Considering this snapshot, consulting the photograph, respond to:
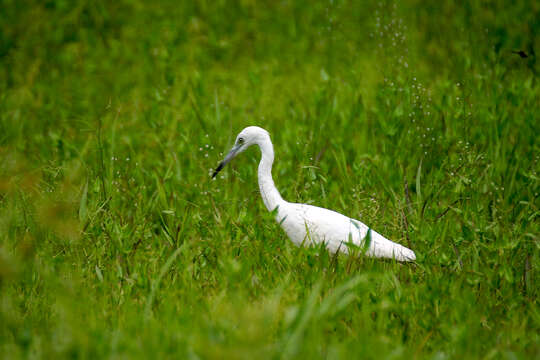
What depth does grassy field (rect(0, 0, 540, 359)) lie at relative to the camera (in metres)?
3.02

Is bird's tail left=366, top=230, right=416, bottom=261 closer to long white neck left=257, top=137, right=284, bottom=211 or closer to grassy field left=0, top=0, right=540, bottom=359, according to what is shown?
grassy field left=0, top=0, right=540, bottom=359

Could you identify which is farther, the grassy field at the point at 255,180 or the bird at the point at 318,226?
the bird at the point at 318,226

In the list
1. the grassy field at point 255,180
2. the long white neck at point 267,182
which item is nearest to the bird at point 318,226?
the long white neck at point 267,182

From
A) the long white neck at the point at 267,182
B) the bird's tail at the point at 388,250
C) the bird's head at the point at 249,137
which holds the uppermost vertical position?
the bird's head at the point at 249,137

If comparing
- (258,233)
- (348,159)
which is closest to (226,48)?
(348,159)

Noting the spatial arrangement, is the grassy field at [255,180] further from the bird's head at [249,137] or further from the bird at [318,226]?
the bird's head at [249,137]

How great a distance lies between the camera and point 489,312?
10.7 feet

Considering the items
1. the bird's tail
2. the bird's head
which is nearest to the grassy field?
the bird's tail

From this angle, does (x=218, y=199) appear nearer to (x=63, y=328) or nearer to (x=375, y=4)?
(x=63, y=328)

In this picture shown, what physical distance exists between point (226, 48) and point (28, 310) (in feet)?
17.1

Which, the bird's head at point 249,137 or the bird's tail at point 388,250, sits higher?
the bird's head at point 249,137

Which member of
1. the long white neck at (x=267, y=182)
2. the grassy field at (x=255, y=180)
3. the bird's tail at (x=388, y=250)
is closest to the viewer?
the grassy field at (x=255, y=180)

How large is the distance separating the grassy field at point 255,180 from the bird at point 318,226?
0.36ft

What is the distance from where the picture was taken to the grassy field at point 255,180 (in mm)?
3023
